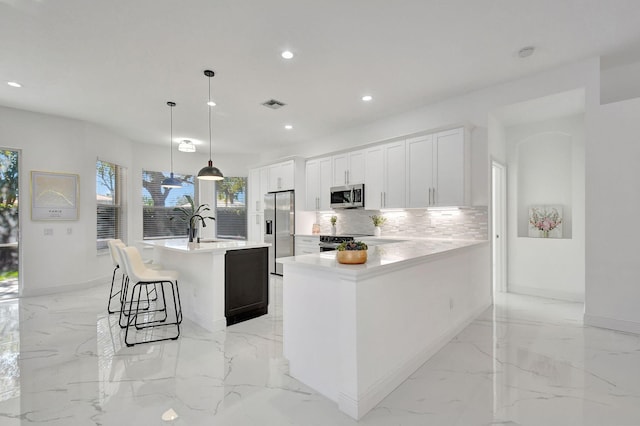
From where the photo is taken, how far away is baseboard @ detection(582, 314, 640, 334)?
315 cm

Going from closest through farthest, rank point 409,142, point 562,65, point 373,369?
point 373,369 < point 562,65 < point 409,142

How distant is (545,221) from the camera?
4.54 metres

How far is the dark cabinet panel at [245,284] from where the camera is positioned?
346 centimetres

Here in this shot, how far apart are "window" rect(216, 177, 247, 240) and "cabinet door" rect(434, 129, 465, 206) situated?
5349 millimetres

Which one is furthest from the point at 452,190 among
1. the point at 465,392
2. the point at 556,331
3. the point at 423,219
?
the point at 465,392

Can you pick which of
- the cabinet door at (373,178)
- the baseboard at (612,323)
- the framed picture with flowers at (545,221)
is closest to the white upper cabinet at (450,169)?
the cabinet door at (373,178)

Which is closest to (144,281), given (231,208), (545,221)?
(231,208)

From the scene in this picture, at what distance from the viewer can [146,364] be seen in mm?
2549

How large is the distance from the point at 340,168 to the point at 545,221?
3.27m

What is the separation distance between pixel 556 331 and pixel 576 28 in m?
2.94

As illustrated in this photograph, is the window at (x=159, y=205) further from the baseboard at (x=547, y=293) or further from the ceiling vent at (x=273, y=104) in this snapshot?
the baseboard at (x=547, y=293)

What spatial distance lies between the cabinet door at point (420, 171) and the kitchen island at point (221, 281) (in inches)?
89.8

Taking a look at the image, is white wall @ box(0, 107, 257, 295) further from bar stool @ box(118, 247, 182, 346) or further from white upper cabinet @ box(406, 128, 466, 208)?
white upper cabinet @ box(406, 128, 466, 208)

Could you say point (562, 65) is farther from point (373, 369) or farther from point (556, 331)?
point (373, 369)
